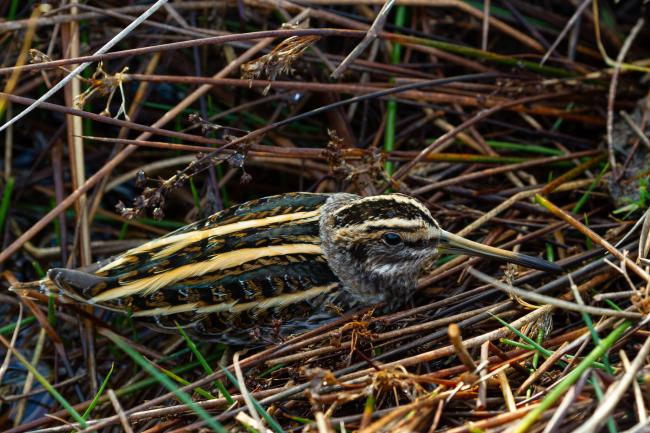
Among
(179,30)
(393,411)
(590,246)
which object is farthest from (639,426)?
(179,30)

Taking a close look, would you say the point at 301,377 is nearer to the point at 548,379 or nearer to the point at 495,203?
the point at 548,379

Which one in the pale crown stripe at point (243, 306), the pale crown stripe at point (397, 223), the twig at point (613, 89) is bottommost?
the pale crown stripe at point (243, 306)

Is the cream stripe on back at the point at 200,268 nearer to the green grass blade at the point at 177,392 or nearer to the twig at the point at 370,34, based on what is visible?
the green grass blade at the point at 177,392

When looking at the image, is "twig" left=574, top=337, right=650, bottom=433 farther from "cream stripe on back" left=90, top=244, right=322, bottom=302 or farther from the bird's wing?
"cream stripe on back" left=90, top=244, right=322, bottom=302

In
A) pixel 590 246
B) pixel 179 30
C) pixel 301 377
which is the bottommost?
pixel 301 377

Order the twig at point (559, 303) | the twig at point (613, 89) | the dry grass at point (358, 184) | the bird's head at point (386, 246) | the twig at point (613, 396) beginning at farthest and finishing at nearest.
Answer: the twig at point (613, 89), the bird's head at point (386, 246), the dry grass at point (358, 184), the twig at point (559, 303), the twig at point (613, 396)

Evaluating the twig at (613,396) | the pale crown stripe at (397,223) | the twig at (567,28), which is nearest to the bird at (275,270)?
the pale crown stripe at (397,223)

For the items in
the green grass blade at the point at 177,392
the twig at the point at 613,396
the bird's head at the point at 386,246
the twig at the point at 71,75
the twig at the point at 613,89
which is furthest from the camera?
the twig at the point at 613,89

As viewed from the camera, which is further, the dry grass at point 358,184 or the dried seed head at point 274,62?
the dried seed head at point 274,62
